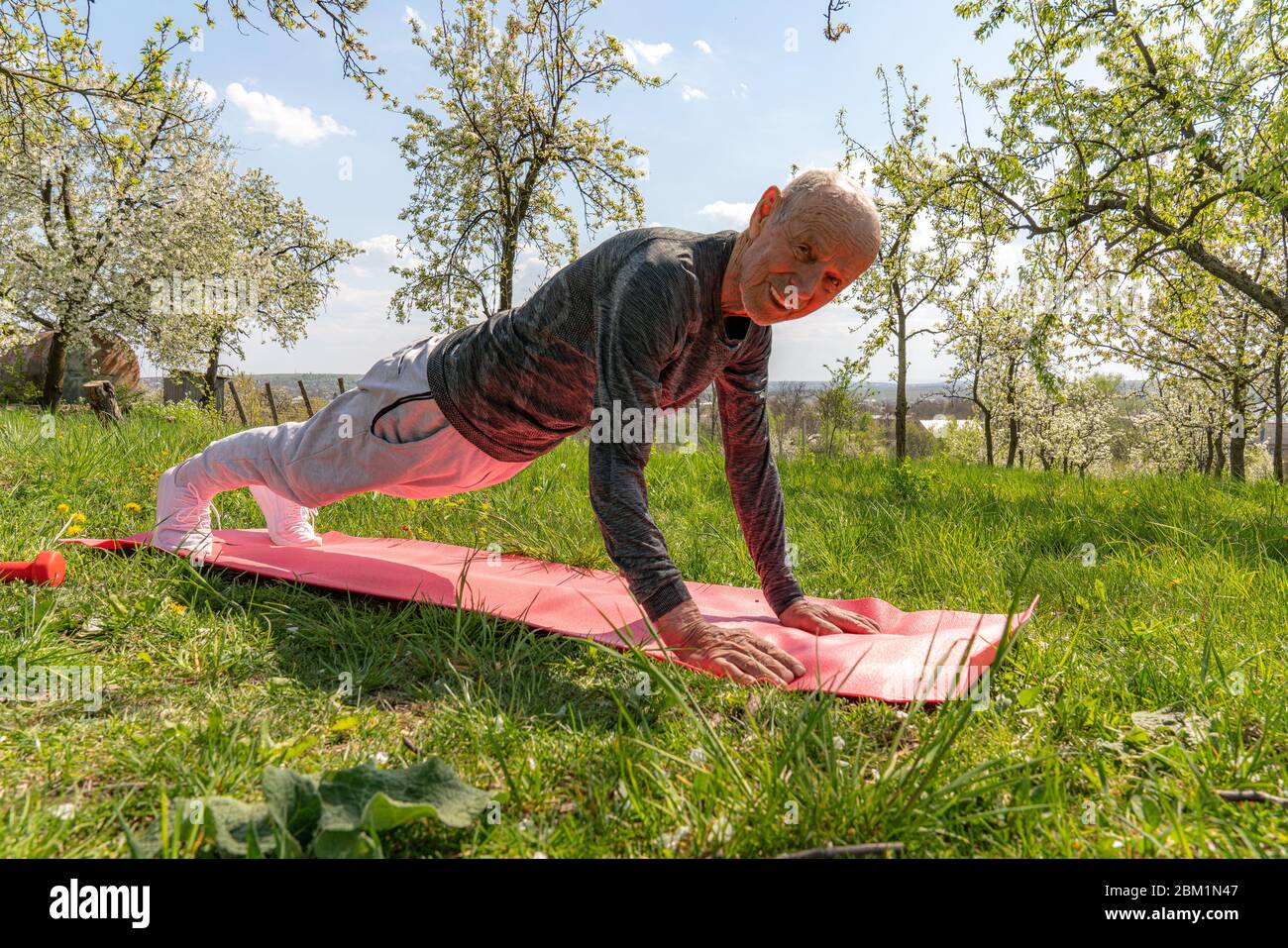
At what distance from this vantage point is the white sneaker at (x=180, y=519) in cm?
313

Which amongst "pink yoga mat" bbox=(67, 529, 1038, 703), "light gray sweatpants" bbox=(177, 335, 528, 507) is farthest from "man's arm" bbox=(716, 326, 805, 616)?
"light gray sweatpants" bbox=(177, 335, 528, 507)

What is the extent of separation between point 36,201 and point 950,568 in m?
23.1

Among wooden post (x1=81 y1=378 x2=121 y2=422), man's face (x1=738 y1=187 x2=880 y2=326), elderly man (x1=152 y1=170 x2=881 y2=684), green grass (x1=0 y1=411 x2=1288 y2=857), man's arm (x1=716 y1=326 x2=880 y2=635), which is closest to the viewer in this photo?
green grass (x1=0 y1=411 x2=1288 y2=857)

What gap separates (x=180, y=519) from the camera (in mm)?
3182

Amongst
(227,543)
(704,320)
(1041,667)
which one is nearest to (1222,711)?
(1041,667)

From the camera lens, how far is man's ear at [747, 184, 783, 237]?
2094 mm

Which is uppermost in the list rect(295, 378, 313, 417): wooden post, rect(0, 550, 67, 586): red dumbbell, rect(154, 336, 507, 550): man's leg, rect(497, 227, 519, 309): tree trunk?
rect(497, 227, 519, 309): tree trunk

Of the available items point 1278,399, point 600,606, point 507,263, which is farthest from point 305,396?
point 1278,399

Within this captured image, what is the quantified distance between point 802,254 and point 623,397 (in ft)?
2.08

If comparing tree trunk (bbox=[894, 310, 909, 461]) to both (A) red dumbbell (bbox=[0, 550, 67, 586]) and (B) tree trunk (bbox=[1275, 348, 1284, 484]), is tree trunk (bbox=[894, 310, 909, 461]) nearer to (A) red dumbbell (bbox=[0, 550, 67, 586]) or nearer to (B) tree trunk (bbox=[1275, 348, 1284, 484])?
(B) tree trunk (bbox=[1275, 348, 1284, 484])

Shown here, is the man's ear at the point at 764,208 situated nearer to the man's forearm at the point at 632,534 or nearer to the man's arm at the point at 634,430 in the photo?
the man's arm at the point at 634,430

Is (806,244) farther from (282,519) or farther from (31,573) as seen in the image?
(31,573)

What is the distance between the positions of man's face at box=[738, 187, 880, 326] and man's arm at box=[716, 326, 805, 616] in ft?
2.04
